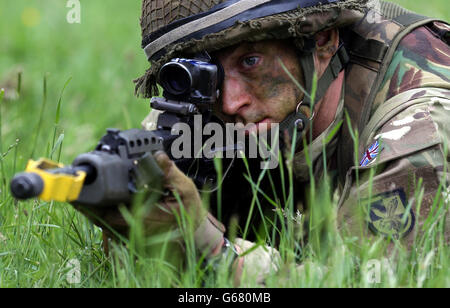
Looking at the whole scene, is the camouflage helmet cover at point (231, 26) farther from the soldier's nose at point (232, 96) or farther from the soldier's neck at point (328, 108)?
the soldier's neck at point (328, 108)

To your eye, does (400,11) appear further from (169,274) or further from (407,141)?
(169,274)

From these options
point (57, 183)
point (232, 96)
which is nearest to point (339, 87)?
point (232, 96)

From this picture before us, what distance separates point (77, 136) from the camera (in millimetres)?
4887

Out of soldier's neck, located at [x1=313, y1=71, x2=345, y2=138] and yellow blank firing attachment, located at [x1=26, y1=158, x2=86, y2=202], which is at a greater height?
soldier's neck, located at [x1=313, y1=71, x2=345, y2=138]

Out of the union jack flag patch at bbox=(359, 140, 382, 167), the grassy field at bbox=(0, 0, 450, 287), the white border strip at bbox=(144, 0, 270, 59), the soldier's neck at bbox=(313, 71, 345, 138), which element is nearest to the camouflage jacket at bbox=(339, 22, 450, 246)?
the union jack flag patch at bbox=(359, 140, 382, 167)

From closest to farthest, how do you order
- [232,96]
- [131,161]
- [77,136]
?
1. [131,161]
2. [232,96]
3. [77,136]

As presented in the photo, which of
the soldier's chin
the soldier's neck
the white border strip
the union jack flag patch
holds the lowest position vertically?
the union jack flag patch

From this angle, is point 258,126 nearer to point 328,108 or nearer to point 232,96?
point 232,96

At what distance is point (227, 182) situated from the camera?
3.25 meters

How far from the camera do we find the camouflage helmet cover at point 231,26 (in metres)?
2.73

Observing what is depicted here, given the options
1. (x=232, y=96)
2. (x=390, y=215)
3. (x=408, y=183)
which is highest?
(x=232, y=96)

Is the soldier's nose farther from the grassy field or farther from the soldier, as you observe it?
the grassy field

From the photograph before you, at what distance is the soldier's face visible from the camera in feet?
9.32

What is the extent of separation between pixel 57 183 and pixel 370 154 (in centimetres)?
122
